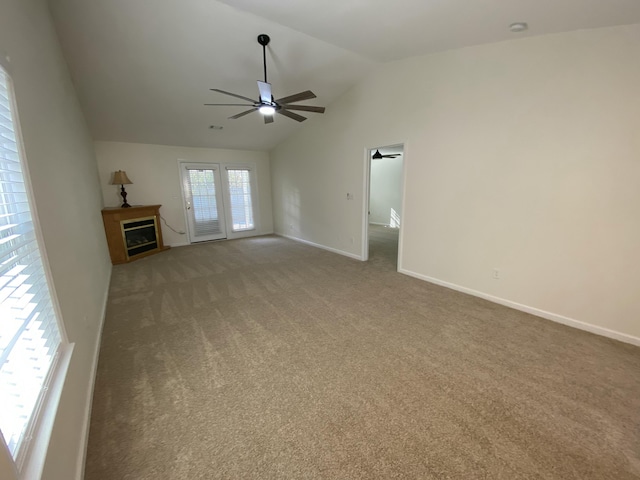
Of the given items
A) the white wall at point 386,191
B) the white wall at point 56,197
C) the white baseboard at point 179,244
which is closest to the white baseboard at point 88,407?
the white wall at point 56,197

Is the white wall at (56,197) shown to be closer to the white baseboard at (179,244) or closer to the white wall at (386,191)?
the white baseboard at (179,244)

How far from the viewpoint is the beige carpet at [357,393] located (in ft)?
4.45

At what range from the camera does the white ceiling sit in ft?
7.54

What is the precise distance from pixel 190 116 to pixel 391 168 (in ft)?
19.7

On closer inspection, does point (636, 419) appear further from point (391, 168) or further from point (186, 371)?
point (391, 168)

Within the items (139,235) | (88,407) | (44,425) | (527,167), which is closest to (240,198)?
(139,235)

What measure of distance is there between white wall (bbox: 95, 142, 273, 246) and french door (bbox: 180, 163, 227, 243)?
146 millimetres

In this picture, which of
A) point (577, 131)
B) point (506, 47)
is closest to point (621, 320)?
point (577, 131)

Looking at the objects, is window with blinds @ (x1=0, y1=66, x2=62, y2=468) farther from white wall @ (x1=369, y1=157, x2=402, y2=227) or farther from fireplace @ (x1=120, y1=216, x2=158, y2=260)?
white wall @ (x1=369, y1=157, x2=402, y2=227)

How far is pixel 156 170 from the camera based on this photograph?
5.78 metres

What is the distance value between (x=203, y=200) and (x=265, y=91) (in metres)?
4.36

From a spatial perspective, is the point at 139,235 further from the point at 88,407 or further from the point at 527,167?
the point at 527,167

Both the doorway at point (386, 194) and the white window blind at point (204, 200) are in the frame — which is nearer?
the white window blind at point (204, 200)

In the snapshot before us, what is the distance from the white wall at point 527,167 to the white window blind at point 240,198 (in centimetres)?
387
